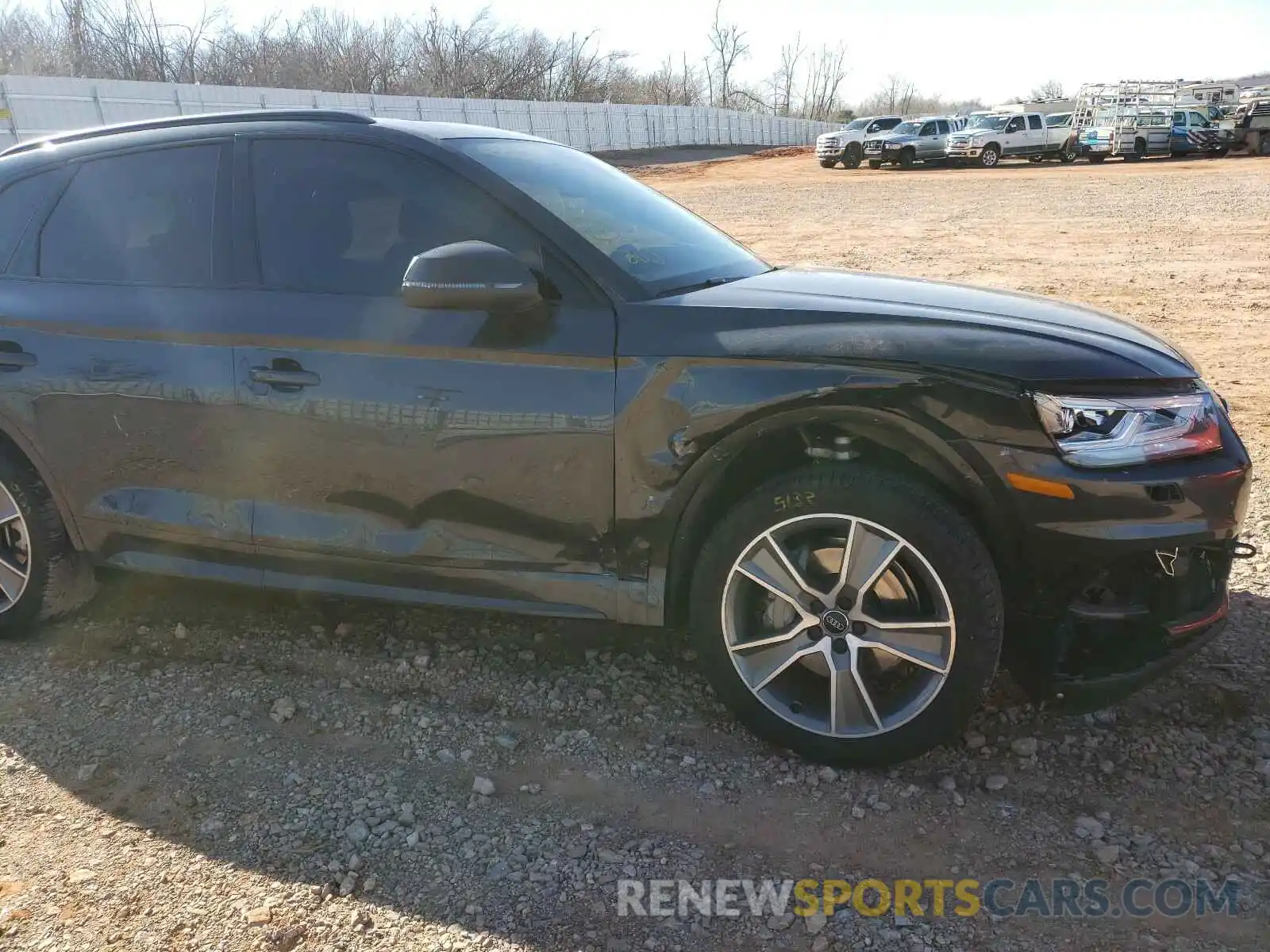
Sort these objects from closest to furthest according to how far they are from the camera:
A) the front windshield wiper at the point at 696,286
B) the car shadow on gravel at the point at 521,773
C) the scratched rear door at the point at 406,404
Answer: the car shadow on gravel at the point at 521,773
the scratched rear door at the point at 406,404
the front windshield wiper at the point at 696,286

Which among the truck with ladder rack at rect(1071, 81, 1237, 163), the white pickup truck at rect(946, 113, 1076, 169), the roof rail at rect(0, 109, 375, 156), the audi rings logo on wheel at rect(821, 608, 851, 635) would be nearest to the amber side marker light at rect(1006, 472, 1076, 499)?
the audi rings logo on wheel at rect(821, 608, 851, 635)

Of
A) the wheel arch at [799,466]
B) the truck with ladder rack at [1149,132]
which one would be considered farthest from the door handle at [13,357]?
the truck with ladder rack at [1149,132]

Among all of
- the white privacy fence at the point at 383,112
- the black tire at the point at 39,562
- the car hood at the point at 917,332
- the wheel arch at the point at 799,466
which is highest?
the white privacy fence at the point at 383,112

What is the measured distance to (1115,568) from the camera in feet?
8.31

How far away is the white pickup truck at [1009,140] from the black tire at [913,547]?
35228 mm

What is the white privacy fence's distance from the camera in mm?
27234

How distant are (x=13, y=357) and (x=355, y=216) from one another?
1.37 metres

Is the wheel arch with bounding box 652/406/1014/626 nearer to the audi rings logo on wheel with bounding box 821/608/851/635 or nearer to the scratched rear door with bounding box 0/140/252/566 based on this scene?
the audi rings logo on wheel with bounding box 821/608/851/635

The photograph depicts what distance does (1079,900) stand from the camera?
2311mm

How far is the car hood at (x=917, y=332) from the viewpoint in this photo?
2.55 metres

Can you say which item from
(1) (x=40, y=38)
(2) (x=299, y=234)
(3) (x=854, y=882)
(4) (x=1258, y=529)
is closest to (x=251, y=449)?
(2) (x=299, y=234)

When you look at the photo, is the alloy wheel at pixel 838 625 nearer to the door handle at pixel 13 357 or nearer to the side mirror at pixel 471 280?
the side mirror at pixel 471 280

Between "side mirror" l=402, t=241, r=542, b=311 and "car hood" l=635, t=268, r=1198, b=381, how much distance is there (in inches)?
12.5

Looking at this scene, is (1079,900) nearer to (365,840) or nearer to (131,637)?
(365,840)
